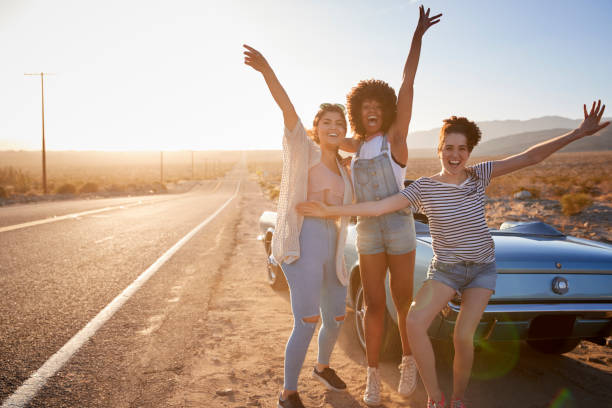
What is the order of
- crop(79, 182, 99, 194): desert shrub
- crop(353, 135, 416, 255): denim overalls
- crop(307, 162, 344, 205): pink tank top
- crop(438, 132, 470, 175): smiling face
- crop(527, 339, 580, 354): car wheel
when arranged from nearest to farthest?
1. crop(438, 132, 470, 175): smiling face
2. crop(307, 162, 344, 205): pink tank top
3. crop(353, 135, 416, 255): denim overalls
4. crop(527, 339, 580, 354): car wheel
5. crop(79, 182, 99, 194): desert shrub

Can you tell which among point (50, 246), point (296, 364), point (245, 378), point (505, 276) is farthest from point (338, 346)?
point (50, 246)

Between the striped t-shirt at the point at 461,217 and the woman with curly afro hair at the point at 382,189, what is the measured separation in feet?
0.84

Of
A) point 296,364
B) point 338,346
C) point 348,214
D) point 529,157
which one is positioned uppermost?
point 529,157

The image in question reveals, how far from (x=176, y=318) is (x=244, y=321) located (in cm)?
74

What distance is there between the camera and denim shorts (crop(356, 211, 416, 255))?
2770 mm

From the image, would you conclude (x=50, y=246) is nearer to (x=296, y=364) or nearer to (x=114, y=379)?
(x=114, y=379)

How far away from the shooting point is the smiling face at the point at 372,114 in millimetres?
2814

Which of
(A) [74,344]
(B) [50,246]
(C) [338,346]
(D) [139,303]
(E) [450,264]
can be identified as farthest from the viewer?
(B) [50,246]

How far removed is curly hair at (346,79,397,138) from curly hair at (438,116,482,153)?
0.37m

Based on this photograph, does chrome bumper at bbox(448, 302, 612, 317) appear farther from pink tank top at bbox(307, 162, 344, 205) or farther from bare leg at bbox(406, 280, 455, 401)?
pink tank top at bbox(307, 162, 344, 205)

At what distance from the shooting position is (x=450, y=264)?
8.29 feet

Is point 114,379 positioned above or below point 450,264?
below

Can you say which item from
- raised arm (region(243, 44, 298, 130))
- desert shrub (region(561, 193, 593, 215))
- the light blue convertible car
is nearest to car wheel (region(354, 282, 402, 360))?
the light blue convertible car

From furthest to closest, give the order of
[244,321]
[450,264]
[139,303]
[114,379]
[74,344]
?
[139,303] → [244,321] → [74,344] → [114,379] → [450,264]
